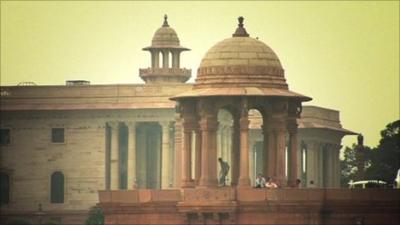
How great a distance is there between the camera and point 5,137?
17862 cm

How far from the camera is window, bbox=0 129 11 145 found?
17838 cm

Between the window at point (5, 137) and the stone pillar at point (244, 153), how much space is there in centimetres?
7851

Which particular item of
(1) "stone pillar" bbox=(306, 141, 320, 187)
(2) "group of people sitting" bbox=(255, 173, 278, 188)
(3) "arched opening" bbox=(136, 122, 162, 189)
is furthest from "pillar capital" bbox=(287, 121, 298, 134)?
(1) "stone pillar" bbox=(306, 141, 320, 187)

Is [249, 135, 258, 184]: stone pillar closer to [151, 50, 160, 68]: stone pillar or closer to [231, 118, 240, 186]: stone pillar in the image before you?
[151, 50, 160, 68]: stone pillar

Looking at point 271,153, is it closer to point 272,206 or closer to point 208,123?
point 208,123

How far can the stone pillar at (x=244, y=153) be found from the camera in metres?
99.6

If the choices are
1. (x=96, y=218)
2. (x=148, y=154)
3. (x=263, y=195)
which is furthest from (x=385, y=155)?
(x=263, y=195)

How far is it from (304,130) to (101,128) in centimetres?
1161

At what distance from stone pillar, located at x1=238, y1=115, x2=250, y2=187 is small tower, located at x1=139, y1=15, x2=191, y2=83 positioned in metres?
80.6

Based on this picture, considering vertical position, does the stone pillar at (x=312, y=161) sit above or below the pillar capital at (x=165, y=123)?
below

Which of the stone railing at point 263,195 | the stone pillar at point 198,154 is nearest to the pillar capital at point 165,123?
the stone pillar at point 198,154

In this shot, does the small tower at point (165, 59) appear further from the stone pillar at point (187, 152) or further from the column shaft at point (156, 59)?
the stone pillar at point (187, 152)

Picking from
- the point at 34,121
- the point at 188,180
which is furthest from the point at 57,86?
the point at 188,180

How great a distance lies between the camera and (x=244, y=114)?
100250 mm
